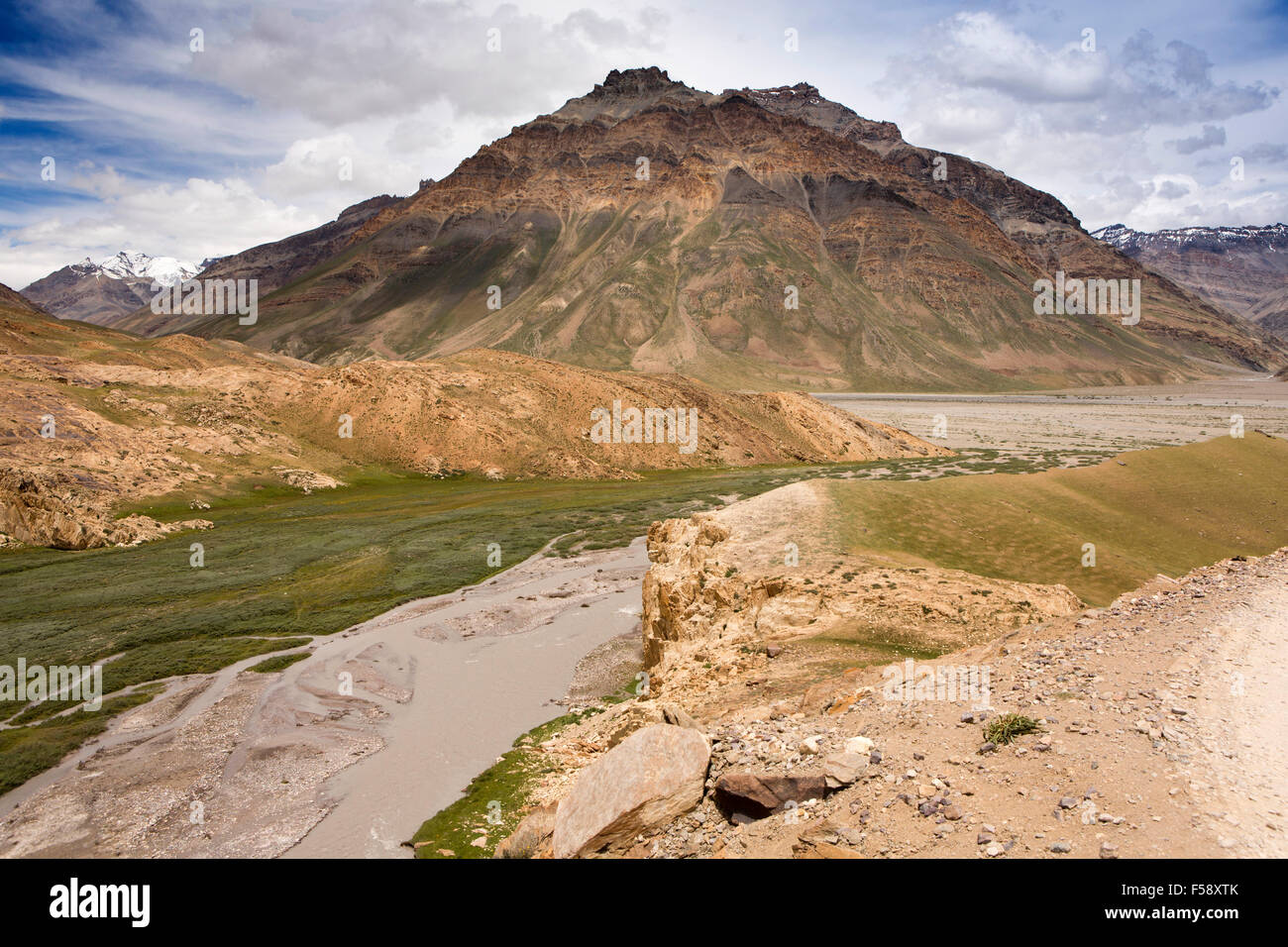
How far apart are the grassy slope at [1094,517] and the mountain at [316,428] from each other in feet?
158

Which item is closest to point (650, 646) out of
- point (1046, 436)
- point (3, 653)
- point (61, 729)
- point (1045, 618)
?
point (1045, 618)

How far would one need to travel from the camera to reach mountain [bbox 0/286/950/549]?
5488 cm

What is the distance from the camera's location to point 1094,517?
1288 inches

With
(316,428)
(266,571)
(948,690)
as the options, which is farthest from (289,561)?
(948,690)

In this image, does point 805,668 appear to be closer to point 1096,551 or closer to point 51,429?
point 1096,551

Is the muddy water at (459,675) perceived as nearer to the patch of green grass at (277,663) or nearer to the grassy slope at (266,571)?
the patch of green grass at (277,663)

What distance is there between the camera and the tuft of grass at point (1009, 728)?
10.1 metres

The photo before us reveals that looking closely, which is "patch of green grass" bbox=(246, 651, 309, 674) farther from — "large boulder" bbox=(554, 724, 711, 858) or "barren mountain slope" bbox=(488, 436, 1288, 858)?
"large boulder" bbox=(554, 724, 711, 858)

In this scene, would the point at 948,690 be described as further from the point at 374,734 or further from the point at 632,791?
the point at 374,734

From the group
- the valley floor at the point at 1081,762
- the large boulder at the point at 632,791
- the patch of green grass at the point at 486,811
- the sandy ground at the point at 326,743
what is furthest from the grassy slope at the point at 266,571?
the valley floor at the point at 1081,762

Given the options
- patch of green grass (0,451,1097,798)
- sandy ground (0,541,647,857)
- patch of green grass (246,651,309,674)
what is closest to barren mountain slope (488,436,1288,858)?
sandy ground (0,541,647,857)

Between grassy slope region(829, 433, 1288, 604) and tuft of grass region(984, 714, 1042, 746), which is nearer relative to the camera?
tuft of grass region(984, 714, 1042, 746)

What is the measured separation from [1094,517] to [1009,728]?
92.0ft

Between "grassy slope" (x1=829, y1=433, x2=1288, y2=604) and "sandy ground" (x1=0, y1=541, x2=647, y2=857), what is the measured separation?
46.0ft
